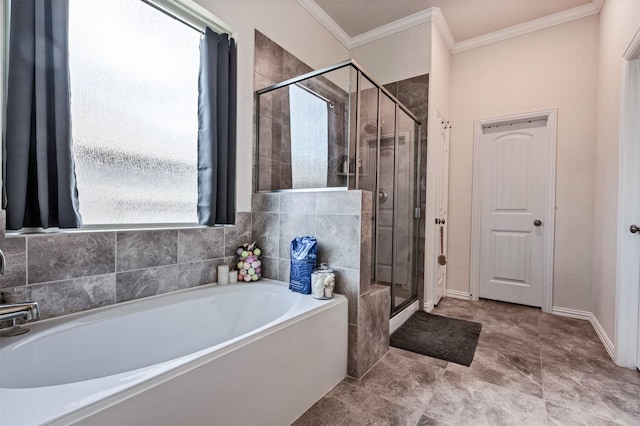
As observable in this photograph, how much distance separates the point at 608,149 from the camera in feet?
7.37

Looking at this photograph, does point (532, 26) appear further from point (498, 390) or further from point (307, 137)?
point (498, 390)

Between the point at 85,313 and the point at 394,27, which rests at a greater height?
the point at 394,27

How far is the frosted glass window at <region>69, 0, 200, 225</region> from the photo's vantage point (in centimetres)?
146

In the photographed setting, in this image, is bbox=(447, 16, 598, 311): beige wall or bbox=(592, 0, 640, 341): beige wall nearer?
bbox=(592, 0, 640, 341): beige wall

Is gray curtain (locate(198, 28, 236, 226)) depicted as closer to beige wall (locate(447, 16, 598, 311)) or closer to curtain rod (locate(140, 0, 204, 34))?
curtain rod (locate(140, 0, 204, 34))

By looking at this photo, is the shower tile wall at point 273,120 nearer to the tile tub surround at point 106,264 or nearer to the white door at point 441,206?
the tile tub surround at point 106,264

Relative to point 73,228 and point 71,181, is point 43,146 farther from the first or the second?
point 73,228

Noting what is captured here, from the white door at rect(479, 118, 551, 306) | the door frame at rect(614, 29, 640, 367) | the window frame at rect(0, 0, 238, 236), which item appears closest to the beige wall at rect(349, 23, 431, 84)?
the white door at rect(479, 118, 551, 306)

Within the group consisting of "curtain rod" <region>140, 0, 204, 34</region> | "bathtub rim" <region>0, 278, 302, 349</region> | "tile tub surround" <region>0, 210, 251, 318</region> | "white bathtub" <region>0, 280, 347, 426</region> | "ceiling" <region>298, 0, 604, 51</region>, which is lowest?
"white bathtub" <region>0, 280, 347, 426</region>

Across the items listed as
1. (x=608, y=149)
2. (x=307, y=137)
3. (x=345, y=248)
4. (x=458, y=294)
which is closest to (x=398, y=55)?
(x=307, y=137)

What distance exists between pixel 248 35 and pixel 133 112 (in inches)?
42.6

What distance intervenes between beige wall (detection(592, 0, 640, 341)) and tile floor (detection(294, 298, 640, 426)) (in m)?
0.44

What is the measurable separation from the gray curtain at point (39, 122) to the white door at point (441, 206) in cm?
295

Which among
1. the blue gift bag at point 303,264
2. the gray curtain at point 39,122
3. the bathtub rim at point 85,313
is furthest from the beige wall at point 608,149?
the gray curtain at point 39,122
